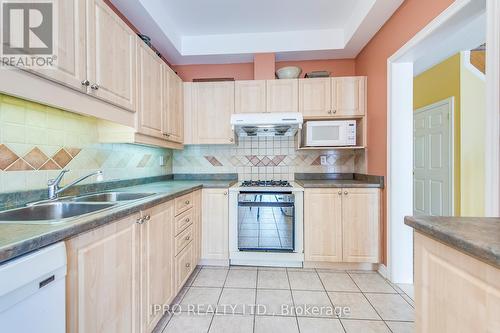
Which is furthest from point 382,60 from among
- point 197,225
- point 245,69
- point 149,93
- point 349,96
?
point 197,225

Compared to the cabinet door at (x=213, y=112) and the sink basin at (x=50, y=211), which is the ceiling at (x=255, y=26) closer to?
the cabinet door at (x=213, y=112)

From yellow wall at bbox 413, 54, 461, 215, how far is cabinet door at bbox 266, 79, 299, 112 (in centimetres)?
230

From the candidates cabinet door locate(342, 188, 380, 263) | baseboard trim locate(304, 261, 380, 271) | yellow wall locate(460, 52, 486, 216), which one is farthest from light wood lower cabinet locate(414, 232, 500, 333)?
yellow wall locate(460, 52, 486, 216)

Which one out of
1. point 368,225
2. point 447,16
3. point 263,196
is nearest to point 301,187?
point 263,196

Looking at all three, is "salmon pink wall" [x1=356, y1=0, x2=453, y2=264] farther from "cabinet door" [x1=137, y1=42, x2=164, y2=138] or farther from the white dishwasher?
the white dishwasher

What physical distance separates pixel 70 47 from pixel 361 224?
269 centimetres

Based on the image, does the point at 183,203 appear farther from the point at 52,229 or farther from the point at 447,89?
the point at 447,89

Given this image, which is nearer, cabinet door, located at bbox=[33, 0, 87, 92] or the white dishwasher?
the white dishwasher

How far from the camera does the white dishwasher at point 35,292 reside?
0.60 m

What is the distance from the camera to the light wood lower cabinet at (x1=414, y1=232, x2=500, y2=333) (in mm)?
552

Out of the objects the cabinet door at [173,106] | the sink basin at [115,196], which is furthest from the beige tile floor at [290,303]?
the cabinet door at [173,106]

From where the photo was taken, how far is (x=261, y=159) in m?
3.07

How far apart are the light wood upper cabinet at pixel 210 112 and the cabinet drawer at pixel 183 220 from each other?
1010 millimetres

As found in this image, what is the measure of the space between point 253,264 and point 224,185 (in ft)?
3.06
